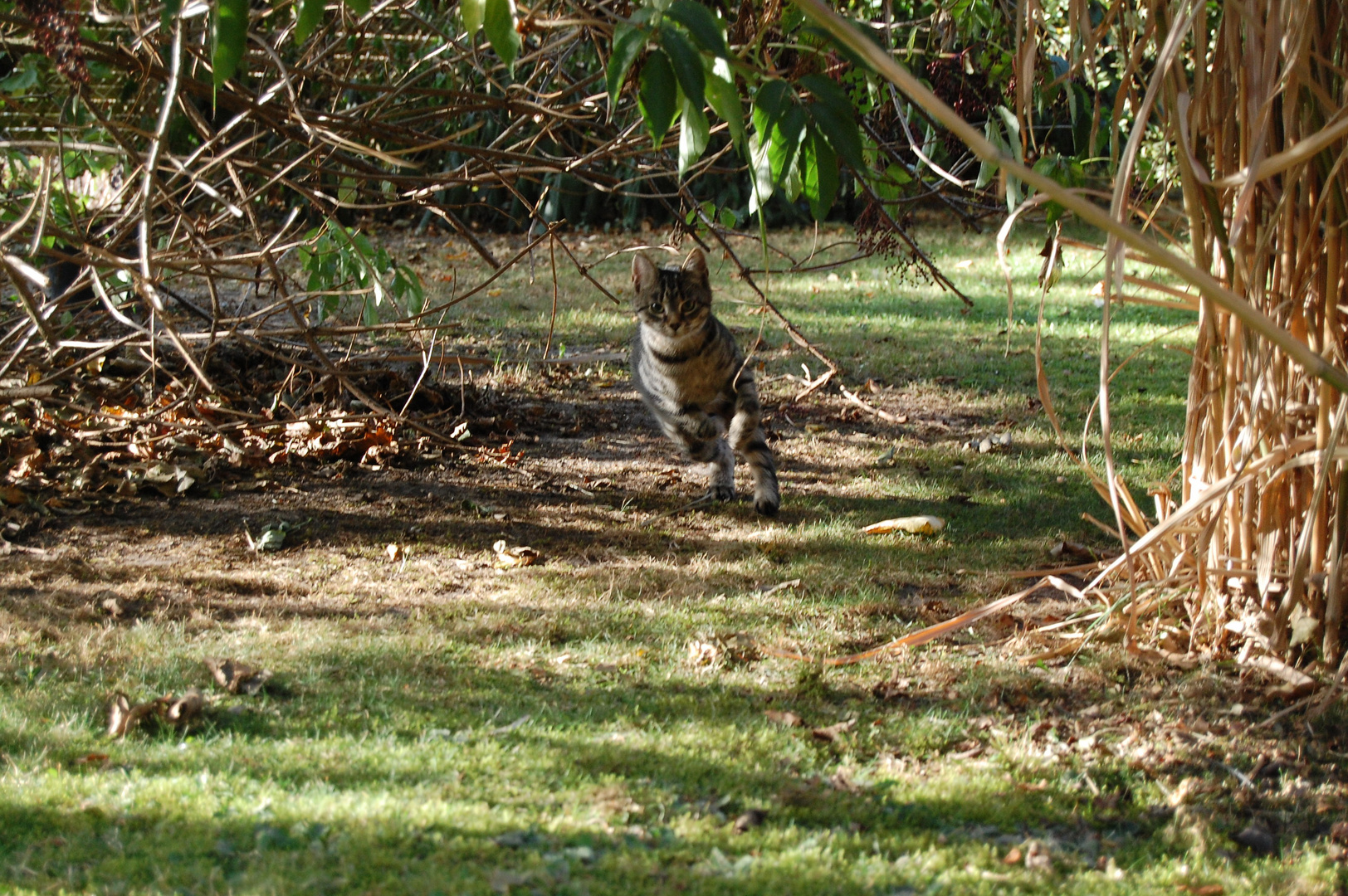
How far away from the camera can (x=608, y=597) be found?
437cm

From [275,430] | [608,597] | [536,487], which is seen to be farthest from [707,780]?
[275,430]

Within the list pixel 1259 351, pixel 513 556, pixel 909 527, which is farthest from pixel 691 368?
pixel 1259 351

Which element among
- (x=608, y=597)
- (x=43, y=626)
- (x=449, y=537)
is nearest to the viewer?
(x=43, y=626)

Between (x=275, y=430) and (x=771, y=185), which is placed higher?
(x=771, y=185)

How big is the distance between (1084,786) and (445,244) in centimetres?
1195

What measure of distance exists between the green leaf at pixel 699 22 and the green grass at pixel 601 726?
66.0 inches

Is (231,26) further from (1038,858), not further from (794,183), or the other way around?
(1038,858)

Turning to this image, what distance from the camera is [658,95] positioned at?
6.59 ft

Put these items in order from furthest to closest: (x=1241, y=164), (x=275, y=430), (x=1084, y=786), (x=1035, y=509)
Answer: (x=275, y=430)
(x=1035, y=509)
(x=1241, y=164)
(x=1084, y=786)

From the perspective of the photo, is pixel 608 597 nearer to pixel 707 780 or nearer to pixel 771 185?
pixel 707 780

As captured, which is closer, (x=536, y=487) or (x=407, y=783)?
(x=407, y=783)

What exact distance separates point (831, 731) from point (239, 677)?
1.73m

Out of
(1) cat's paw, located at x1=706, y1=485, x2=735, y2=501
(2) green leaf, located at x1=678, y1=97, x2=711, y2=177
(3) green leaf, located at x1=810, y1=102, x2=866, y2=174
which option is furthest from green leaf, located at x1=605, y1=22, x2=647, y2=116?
(1) cat's paw, located at x1=706, y1=485, x2=735, y2=501

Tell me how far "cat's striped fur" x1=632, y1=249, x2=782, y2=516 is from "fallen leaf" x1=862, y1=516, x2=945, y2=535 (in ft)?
2.73
